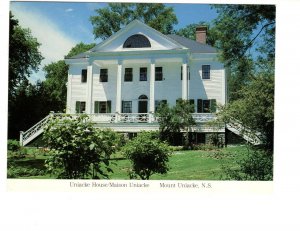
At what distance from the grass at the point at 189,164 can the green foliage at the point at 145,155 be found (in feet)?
1.91

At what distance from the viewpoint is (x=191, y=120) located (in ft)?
63.7

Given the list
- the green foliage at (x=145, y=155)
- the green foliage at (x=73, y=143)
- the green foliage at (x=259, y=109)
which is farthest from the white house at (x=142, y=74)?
the green foliage at (x=73, y=143)

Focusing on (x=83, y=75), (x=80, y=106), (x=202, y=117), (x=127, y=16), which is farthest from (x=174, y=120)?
(x=127, y=16)

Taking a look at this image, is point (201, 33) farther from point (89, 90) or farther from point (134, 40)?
point (89, 90)

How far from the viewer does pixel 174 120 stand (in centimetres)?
1925

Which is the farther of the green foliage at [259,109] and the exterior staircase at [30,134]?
the exterior staircase at [30,134]

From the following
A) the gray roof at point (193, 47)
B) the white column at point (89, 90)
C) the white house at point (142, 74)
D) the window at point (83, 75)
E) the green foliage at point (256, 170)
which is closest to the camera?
the green foliage at point (256, 170)

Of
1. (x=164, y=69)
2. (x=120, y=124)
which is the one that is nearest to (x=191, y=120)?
(x=120, y=124)

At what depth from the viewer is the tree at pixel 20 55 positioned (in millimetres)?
17316

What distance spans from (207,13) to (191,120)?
6399 mm

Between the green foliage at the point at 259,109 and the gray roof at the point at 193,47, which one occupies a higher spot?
the gray roof at the point at 193,47

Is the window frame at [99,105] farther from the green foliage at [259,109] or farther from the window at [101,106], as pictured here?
the green foliage at [259,109]

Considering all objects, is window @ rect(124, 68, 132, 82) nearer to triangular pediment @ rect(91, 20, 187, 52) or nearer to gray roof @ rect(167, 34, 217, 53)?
triangular pediment @ rect(91, 20, 187, 52)
